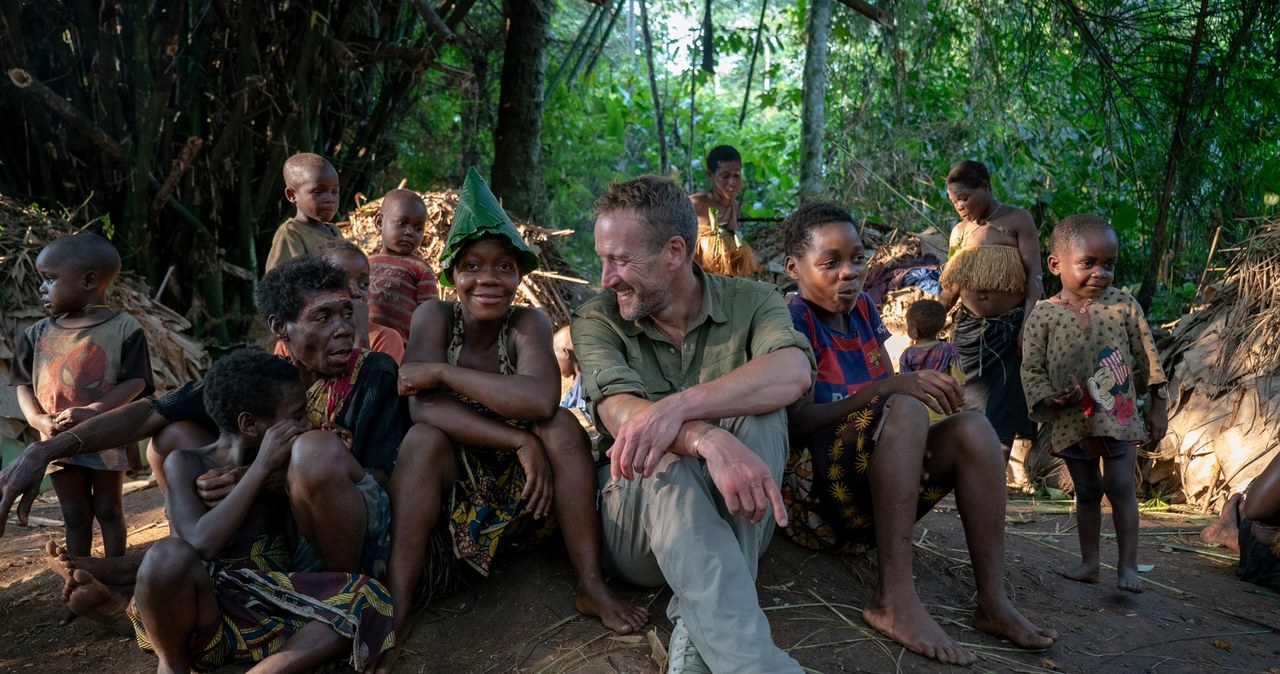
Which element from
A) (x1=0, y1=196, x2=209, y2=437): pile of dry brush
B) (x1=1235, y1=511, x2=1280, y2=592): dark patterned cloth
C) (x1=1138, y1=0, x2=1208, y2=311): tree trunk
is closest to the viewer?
(x1=1235, y1=511, x2=1280, y2=592): dark patterned cloth

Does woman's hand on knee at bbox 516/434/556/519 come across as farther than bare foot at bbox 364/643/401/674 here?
Yes

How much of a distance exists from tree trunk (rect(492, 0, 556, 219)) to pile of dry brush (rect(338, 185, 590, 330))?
177cm

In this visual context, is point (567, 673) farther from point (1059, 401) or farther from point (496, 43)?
point (496, 43)

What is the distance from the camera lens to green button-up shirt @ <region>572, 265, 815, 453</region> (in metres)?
2.98

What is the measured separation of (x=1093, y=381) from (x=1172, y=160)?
3.04m

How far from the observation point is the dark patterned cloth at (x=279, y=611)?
272 cm

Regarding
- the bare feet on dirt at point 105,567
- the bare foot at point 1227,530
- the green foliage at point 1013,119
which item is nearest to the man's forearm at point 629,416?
the bare feet on dirt at point 105,567

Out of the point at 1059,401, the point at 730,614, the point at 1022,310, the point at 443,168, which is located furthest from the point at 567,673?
the point at 443,168

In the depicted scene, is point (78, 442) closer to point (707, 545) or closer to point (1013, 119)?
point (707, 545)

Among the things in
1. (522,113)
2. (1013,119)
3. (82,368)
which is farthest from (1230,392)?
(522,113)

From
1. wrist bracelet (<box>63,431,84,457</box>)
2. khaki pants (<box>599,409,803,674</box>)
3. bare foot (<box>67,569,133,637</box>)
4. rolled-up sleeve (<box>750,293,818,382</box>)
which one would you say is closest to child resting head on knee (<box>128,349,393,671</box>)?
bare foot (<box>67,569,133,637</box>)

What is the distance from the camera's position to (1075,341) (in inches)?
157

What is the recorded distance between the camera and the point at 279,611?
9.11 feet

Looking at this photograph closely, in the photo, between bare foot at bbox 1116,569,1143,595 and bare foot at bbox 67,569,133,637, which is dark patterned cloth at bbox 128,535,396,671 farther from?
bare foot at bbox 1116,569,1143,595
